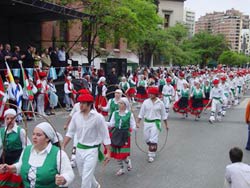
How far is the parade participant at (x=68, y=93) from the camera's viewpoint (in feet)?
63.1

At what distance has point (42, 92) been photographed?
1706cm

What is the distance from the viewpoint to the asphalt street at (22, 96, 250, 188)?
8156mm

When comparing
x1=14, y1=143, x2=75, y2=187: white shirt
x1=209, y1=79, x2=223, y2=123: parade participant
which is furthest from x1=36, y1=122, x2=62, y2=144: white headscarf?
x1=209, y1=79, x2=223, y2=123: parade participant

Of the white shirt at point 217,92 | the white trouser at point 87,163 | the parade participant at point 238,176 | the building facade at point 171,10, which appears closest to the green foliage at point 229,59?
the building facade at point 171,10

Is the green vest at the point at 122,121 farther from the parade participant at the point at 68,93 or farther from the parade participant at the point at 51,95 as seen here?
the parade participant at the point at 68,93

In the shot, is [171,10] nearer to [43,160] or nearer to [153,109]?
[153,109]

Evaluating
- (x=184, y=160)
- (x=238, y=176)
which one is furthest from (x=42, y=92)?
(x=238, y=176)

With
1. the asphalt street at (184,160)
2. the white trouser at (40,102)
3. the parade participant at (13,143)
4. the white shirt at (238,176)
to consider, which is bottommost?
the asphalt street at (184,160)

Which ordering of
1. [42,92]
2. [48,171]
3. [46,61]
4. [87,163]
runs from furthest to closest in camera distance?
[46,61] < [42,92] < [87,163] < [48,171]

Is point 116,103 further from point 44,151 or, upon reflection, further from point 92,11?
point 92,11

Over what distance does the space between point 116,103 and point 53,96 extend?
9102 mm

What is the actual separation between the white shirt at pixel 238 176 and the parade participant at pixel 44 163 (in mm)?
2162

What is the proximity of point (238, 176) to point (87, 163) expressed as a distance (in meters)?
2.35

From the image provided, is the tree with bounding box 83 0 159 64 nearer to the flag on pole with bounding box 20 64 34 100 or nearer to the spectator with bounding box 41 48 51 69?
the spectator with bounding box 41 48 51 69
